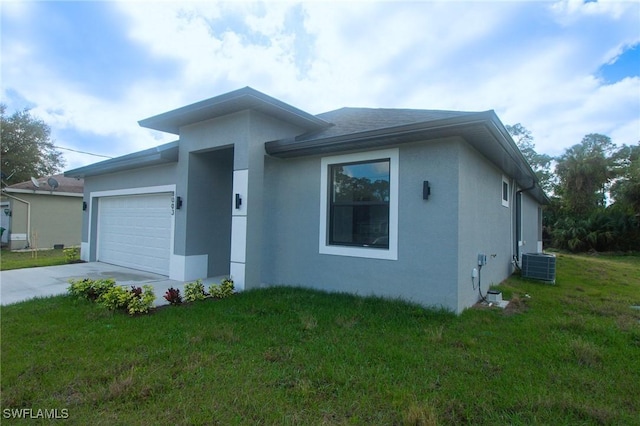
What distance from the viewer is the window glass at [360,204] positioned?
568 cm

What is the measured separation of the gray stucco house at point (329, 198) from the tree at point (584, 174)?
2027cm

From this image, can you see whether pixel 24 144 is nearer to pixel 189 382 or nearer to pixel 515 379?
pixel 189 382

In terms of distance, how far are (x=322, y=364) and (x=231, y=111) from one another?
5.09m

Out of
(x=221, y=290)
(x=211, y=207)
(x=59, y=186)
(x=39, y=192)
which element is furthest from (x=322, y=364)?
(x=59, y=186)

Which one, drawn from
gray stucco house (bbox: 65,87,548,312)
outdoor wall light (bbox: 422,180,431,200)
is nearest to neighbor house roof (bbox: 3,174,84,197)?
gray stucco house (bbox: 65,87,548,312)

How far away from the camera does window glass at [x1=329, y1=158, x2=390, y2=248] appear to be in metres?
5.68

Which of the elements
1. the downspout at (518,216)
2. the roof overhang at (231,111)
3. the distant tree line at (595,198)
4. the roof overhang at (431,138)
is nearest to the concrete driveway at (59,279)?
the roof overhang at (231,111)

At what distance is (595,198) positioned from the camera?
25.2 meters

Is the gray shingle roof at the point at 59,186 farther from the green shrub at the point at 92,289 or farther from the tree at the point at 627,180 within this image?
the tree at the point at 627,180

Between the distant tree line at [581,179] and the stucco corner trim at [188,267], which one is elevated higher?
the distant tree line at [581,179]

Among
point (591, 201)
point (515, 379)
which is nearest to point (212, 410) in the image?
point (515, 379)

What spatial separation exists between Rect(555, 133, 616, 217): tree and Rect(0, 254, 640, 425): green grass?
24.4 m

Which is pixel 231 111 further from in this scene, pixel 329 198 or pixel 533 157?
pixel 533 157

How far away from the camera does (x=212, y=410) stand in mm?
2463
